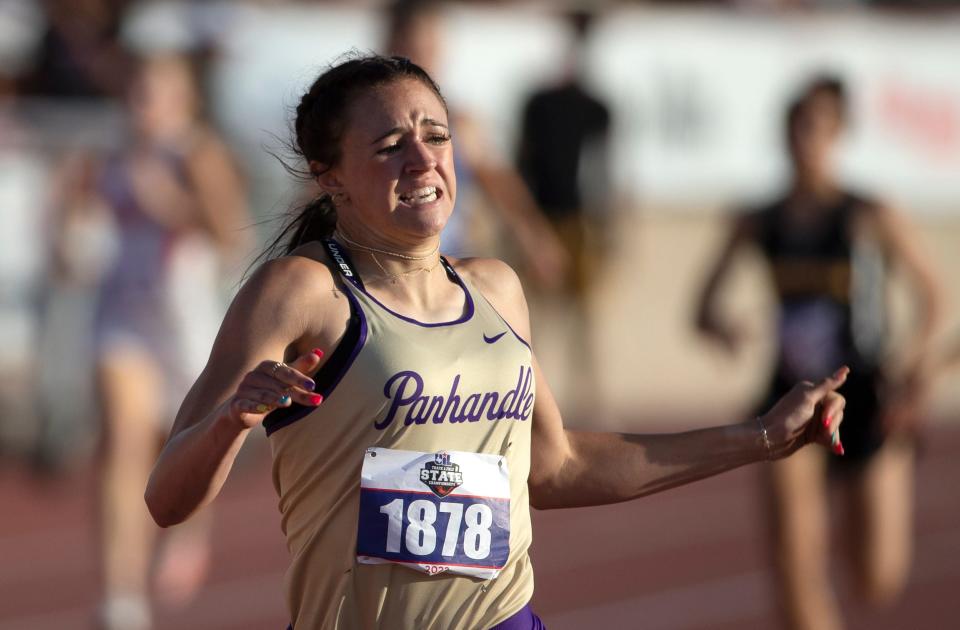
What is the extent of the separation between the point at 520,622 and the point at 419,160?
875 millimetres

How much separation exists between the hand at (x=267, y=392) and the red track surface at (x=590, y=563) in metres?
4.94

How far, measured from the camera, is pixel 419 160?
3.09 m

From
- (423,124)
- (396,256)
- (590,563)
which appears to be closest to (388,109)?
(423,124)

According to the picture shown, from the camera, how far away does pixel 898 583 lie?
21.2ft

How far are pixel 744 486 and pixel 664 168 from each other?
365 centimetres

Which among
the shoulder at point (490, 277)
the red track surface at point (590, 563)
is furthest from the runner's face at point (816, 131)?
the shoulder at point (490, 277)

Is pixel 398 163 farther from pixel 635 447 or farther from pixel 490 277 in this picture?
pixel 635 447

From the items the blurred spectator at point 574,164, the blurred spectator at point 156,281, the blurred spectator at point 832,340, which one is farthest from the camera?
the blurred spectator at point 574,164

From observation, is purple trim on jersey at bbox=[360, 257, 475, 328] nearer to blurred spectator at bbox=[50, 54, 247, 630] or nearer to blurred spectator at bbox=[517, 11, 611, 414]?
blurred spectator at bbox=[50, 54, 247, 630]

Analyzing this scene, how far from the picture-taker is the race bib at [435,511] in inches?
118

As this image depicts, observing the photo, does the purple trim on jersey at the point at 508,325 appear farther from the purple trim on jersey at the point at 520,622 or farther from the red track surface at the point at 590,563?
the red track surface at the point at 590,563

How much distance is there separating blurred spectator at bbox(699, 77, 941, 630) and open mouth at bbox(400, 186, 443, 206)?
3.29 meters

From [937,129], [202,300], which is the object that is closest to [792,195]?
[202,300]

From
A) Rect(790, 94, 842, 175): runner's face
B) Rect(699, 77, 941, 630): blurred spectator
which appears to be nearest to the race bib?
Rect(699, 77, 941, 630): blurred spectator
